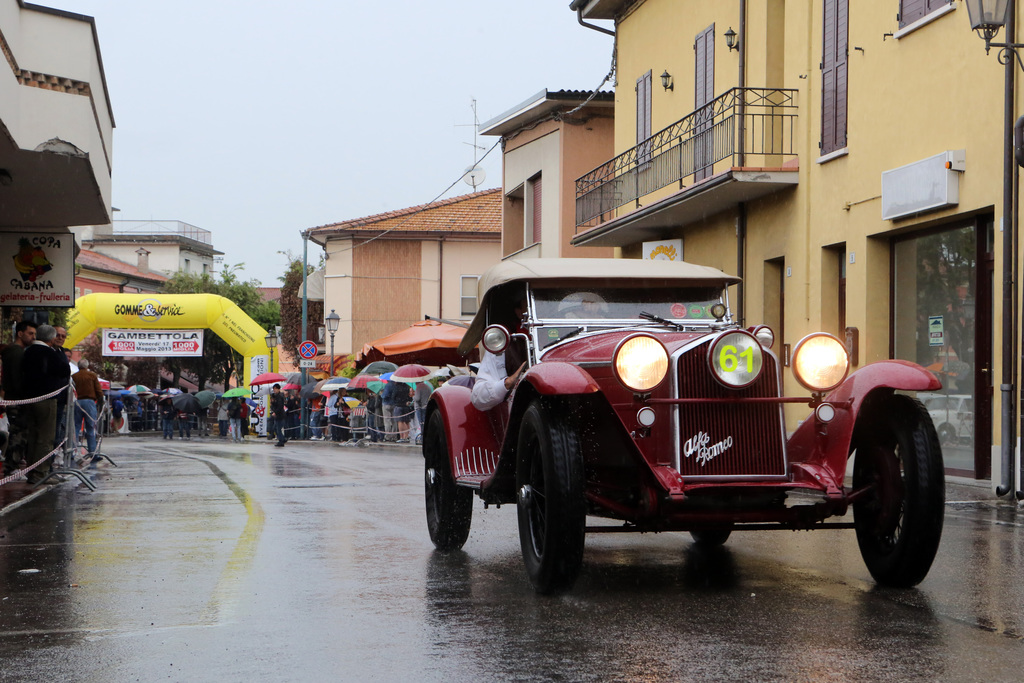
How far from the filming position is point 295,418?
33.8 meters

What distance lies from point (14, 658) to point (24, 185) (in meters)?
11.4

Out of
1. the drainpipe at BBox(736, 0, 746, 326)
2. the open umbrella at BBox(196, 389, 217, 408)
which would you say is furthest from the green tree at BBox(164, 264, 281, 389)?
the drainpipe at BBox(736, 0, 746, 326)

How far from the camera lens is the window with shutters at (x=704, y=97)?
19.3 meters

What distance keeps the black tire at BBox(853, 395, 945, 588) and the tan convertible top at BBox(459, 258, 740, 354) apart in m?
1.53

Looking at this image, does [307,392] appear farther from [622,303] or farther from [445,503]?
[622,303]

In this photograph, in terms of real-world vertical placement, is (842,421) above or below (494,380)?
below

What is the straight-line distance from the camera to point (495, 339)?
690 cm

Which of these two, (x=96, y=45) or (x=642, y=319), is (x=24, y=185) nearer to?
(x=96, y=45)

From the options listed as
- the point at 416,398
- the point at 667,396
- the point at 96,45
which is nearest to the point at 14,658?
the point at 667,396

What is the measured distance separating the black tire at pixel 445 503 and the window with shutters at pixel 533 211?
907 inches

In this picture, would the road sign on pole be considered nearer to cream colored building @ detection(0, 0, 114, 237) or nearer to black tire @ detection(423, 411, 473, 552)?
cream colored building @ detection(0, 0, 114, 237)

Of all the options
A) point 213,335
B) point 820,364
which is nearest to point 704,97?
point 820,364

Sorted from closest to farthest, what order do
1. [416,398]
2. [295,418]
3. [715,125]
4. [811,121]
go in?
[811,121], [715,125], [416,398], [295,418]

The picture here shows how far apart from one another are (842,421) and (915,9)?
990 centimetres
